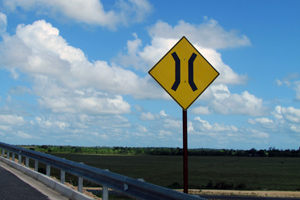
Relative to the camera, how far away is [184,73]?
6.70m

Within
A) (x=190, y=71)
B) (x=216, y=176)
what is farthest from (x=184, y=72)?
(x=216, y=176)

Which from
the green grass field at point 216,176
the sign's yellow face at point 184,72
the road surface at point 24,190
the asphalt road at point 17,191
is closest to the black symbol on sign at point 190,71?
the sign's yellow face at point 184,72

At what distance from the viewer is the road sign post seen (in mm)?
6625

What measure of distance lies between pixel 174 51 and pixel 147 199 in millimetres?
2938

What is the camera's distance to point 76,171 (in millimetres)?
9016

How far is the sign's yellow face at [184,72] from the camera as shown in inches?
261

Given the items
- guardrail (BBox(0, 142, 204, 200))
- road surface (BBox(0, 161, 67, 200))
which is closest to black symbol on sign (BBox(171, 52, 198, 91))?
guardrail (BBox(0, 142, 204, 200))

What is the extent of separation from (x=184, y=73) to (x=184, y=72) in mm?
22

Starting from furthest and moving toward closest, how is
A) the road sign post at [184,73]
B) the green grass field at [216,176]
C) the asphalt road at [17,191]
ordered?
the green grass field at [216,176]
the asphalt road at [17,191]
the road sign post at [184,73]

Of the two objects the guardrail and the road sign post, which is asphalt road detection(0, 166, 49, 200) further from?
the road sign post

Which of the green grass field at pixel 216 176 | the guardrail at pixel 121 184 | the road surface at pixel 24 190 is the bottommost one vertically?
the green grass field at pixel 216 176

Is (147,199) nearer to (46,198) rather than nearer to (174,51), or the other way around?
(174,51)

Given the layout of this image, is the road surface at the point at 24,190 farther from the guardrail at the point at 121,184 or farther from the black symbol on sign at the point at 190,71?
the black symbol on sign at the point at 190,71

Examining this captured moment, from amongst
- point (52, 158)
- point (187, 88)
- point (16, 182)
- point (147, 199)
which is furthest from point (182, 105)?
point (16, 182)
